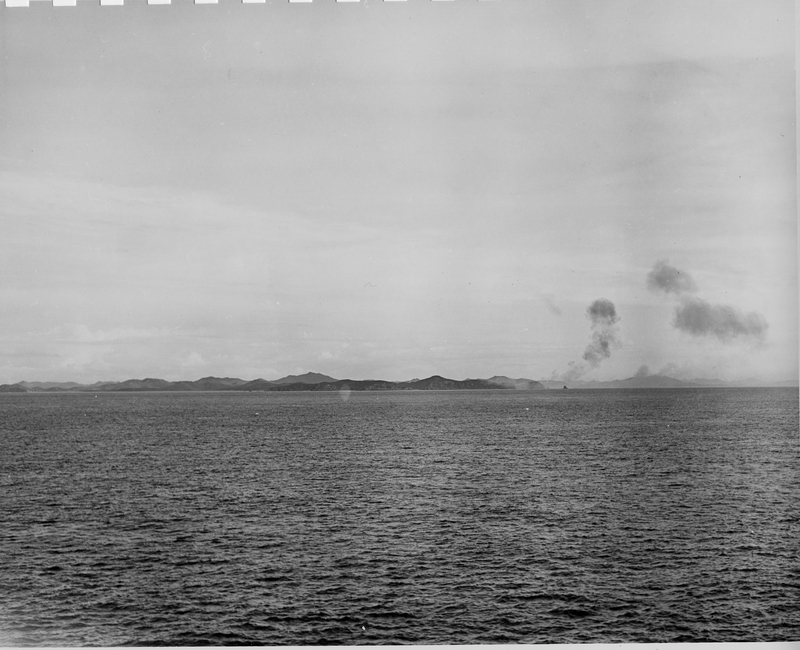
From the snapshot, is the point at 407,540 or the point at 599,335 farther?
the point at 599,335

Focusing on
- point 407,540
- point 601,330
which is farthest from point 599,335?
point 407,540

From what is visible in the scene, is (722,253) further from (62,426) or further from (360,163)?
(62,426)

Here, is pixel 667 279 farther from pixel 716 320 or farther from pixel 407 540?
pixel 407 540

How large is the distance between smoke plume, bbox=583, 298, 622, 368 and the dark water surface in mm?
5388

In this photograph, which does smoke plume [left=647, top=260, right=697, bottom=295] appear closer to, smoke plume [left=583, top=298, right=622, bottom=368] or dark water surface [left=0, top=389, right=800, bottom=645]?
smoke plume [left=583, top=298, right=622, bottom=368]

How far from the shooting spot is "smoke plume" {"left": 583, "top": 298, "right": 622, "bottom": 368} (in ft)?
124

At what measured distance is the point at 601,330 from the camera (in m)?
40.2

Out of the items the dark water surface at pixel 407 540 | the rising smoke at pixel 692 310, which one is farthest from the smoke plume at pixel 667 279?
the dark water surface at pixel 407 540

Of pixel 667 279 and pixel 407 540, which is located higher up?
pixel 667 279

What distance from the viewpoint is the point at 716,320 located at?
3725cm

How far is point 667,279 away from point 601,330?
17.4ft

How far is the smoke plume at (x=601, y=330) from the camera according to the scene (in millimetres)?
37719

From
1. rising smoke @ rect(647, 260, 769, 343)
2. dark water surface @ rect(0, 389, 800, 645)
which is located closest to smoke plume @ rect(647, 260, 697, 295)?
rising smoke @ rect(647, 260, 769, 343)

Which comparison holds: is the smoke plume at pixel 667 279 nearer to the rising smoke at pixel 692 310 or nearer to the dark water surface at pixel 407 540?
the rising smoke at pixel 692 310
